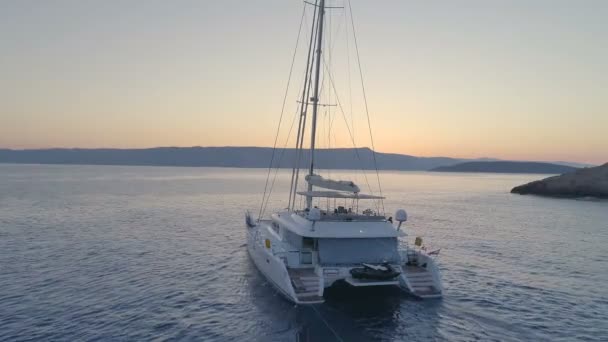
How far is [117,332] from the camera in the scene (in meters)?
14.1

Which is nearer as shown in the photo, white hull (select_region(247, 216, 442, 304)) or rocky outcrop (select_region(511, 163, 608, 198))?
white hull (select_region(247, 216, 442, 304))

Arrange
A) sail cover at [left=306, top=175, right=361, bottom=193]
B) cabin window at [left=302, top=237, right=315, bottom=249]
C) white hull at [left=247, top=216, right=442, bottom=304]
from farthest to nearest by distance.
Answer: sail cover at [left=306, top=175, right=361, bottom=193]
cabin window at [left=302, top=237, right=315, bottom=249]
white hull at [left=247, top=216, right=442, bottom=304]

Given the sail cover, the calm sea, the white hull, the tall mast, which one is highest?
the tall mast

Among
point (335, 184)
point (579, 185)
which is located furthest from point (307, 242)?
point (579, 185)

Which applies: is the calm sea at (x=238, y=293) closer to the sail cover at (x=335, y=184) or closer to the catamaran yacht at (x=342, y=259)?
the catamaran yacht at (x=342, y=259)

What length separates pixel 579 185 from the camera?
7675cm

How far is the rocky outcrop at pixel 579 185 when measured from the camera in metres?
73.7

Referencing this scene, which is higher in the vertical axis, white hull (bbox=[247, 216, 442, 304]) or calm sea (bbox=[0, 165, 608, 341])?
white hull (bbox=[247, 216, 442, 304])

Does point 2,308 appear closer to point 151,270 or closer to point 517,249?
point 151,270

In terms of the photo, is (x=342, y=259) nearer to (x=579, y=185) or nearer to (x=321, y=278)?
(x=321, y=278)

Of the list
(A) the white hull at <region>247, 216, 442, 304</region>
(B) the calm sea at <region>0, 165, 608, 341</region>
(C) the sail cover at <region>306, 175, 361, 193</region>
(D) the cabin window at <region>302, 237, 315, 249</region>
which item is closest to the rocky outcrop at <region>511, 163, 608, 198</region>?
(B) the calm sea at <region>0, 165, 608, 341</region>

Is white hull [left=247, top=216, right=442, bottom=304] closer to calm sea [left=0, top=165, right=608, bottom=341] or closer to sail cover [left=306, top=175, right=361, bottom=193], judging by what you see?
calm sea [left=0, top=165, right=608, bottom=341]

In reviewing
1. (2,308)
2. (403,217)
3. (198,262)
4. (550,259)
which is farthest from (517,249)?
(2,308)

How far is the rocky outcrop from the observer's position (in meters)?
73.7
